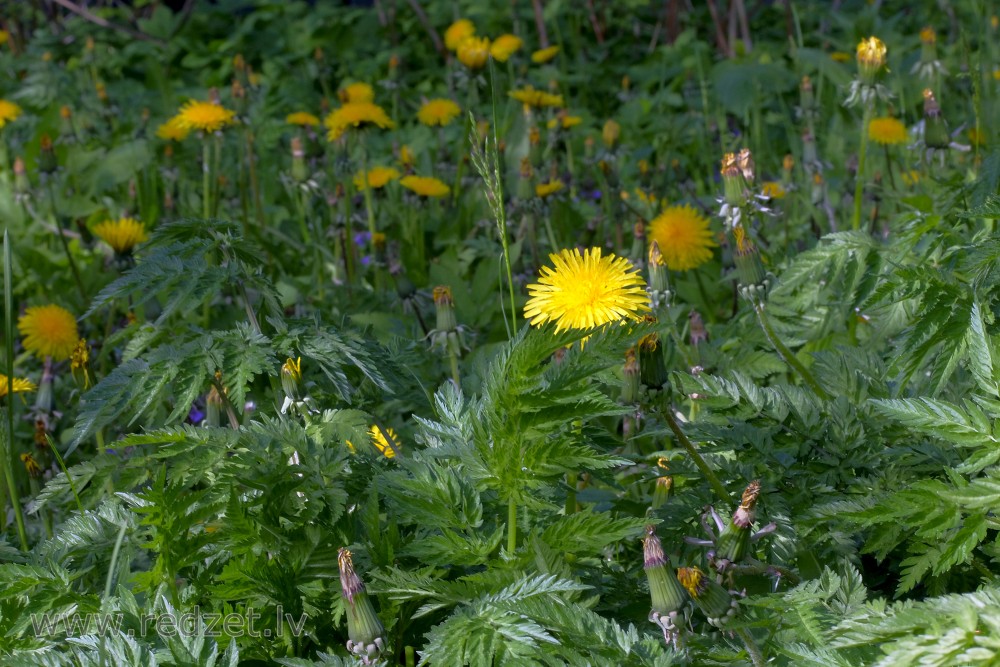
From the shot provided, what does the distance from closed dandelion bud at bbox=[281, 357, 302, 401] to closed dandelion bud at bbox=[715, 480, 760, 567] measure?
0.70 metres

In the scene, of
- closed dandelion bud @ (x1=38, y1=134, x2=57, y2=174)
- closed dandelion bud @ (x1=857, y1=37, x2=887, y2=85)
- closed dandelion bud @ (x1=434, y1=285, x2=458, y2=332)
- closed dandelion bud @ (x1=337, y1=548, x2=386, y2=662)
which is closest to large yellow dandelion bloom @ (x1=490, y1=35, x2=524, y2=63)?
closed dandelion bud @ (x1=38, y1=134, x2=57, y2=174)

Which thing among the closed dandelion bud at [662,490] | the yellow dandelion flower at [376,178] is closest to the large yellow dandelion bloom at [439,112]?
the yellow dandelion flower at [376,178]

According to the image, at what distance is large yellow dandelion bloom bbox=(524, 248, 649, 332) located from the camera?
1.56 m

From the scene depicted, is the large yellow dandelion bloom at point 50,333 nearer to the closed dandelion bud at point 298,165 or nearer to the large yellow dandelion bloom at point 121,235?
the large yellow dandelion bloom at point 121,235

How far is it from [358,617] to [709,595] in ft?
1.37

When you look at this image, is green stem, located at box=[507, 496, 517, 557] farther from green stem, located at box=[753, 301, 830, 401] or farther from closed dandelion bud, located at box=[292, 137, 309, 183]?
closed dandelion bud, located at box=[292, 137, 309, 183]

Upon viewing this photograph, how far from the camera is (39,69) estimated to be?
519 cm

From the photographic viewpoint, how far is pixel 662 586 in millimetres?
1218

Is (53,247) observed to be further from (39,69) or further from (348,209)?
(39,69)

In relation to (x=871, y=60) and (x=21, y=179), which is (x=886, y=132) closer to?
(x=871, y=60)

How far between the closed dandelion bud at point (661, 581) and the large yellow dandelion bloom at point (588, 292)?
1.38 ft

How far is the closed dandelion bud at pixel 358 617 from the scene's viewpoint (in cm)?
124

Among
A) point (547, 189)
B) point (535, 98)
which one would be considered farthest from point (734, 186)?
point (535, 98)

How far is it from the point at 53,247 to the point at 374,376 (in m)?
2.42
